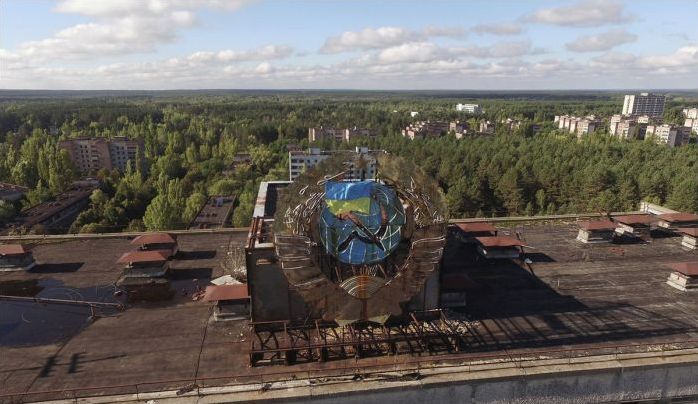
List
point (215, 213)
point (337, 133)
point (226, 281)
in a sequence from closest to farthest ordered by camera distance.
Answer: point (226, 281), point (215, 213), point (337, 133)

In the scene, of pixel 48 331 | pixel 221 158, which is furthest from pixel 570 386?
pixel 221 158

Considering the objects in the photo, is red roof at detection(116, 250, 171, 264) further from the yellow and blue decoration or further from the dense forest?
the dense forest

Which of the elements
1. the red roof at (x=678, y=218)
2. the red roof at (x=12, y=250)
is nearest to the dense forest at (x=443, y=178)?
the red roof at (x=678, y=218)

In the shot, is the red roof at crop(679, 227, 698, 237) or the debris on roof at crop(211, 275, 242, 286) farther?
the red roof at crop(679, 227, 698, 237)

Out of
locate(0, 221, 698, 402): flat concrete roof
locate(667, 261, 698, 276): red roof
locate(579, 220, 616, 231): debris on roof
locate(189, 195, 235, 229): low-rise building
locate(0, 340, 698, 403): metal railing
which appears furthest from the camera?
locate(189, 195, 235, 229): low-rise building

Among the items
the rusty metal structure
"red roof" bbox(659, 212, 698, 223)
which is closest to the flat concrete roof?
the rusty metal structure

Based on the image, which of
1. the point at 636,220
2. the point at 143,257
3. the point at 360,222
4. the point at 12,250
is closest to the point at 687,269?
the point at 636,220

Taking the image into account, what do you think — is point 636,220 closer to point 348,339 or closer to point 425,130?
point 348,339
